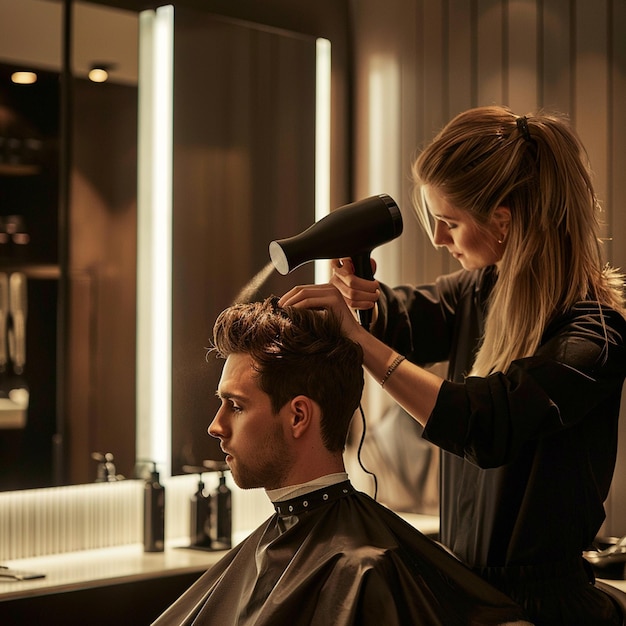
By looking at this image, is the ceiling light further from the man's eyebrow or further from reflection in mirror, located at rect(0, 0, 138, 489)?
the man's eyebrow

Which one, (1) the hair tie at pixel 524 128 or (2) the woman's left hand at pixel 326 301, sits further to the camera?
(1) the hair tie at pixel 524 128

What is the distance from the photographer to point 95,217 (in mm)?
2902

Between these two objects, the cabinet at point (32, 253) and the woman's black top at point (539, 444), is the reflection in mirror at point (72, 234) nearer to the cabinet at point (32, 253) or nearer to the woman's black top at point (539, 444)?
the cabinet at point (32, 253)

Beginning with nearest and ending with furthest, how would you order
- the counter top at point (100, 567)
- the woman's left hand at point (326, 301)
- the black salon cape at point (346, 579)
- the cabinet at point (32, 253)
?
the black salon cape at point (346, 579), the woman's left hand at point (326, 301), the counter top at point (100, 567), the cabinet at point (32, 253)

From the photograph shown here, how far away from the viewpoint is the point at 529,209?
5.94ft

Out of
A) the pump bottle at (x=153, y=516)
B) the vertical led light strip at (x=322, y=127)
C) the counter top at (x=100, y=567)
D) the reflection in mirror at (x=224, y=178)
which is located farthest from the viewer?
the vertical led light strip at (x=322, y=127)

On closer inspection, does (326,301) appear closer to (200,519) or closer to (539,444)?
(539,444)

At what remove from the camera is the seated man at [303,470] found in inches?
64.6

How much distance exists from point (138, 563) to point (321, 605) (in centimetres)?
126

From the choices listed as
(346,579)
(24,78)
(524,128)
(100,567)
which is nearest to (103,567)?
(100,567)

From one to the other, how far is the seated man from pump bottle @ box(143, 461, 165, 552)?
1.12m

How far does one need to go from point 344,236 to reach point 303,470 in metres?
0.43

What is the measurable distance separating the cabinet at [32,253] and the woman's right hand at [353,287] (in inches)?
50.0

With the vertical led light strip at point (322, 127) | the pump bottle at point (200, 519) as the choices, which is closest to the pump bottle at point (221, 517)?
the pump bottle at point (200, 519)
